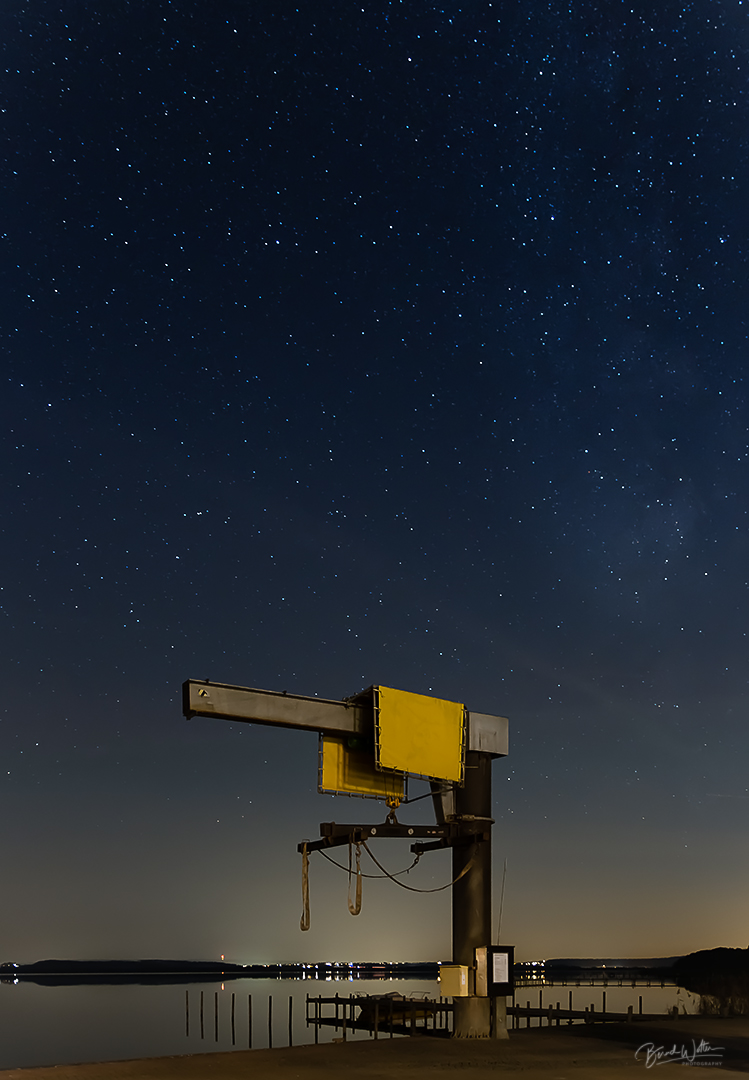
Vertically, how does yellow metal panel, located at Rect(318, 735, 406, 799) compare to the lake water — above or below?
above

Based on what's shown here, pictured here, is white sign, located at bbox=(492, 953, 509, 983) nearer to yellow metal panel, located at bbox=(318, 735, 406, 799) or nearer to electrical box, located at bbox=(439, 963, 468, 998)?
electrical box, located at bbox=(439, 963, 468, 998)

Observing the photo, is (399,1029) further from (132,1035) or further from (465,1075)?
(132,1035)

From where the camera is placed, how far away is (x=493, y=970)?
24.9m

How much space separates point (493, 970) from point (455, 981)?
100cm

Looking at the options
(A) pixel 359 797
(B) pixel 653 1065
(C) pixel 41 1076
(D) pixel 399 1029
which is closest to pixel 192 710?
(A) pixel 359 797

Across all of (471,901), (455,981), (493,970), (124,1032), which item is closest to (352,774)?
(471,901)

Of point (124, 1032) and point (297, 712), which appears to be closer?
point (297, 712)

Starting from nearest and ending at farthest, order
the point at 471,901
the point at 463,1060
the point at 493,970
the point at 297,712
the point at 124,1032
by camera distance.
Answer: the point at 463,1060 → the point at 297,712 → the point at 493,970 → the point at 471,901 → the point at 124,1032

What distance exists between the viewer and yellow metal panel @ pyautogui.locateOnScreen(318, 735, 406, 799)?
81.3ft

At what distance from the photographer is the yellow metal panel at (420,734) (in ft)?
81.3

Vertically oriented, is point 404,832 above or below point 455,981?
above

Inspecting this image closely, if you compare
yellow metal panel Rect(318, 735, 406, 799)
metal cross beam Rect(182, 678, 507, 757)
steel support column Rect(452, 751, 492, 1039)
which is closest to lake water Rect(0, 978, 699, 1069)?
steel support column Rect(452, 751, 492, 1039)

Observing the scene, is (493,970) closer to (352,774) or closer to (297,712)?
(352,774)

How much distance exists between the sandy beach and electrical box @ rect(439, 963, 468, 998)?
3.63 feet
